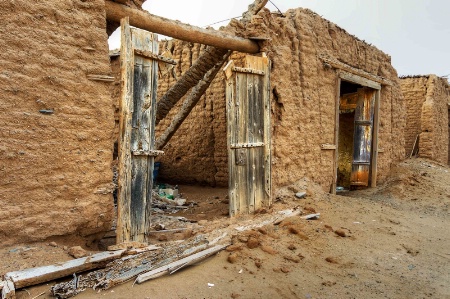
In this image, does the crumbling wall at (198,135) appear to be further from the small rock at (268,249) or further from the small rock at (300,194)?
the small rock at (268,249)

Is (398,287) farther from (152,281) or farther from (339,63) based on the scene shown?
(339,63)

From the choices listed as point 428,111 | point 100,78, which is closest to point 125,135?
point 100,78

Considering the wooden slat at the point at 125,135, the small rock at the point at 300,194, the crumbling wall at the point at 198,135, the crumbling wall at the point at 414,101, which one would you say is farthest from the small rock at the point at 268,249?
the crumbling wall at the point at 414,101

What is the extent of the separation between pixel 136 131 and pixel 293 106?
311 cm

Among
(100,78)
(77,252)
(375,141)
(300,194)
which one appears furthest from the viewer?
(375,141)

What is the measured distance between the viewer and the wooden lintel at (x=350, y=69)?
6.50m

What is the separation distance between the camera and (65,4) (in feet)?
10.3

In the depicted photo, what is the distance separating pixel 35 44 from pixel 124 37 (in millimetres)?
868

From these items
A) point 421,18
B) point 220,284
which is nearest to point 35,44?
point 220,284

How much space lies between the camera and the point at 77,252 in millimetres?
2977

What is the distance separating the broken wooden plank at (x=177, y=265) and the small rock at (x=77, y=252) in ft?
2.02

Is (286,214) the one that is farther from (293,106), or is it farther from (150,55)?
(150,55)

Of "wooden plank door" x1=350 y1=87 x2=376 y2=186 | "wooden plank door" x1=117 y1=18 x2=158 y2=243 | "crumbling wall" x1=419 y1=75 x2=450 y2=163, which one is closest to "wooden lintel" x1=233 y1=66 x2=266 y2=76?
"wooden plank door" x1=117 y1=18 x2=158 y2=243

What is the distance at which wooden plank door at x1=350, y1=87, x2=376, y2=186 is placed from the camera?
7941 millimetres
